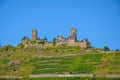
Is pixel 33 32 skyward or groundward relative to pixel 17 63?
skyward

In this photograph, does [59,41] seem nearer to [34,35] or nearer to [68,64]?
[34,35]

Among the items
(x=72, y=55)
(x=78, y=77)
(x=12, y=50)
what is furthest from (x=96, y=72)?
(x=12, y=50)

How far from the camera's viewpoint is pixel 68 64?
86750mm

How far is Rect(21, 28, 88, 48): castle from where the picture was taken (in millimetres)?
103675

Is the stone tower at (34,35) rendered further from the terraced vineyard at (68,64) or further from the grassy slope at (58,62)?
the terraced vineyard at (68,64)

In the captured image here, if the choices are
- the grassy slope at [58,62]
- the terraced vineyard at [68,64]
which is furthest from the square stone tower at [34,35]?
the terraced vineyard at [68,64]

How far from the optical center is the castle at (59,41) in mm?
103675

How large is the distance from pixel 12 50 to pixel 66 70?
933 inches

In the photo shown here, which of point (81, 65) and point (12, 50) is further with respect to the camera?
point (12, 50)

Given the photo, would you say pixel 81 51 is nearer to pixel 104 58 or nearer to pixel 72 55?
pixel 72 55

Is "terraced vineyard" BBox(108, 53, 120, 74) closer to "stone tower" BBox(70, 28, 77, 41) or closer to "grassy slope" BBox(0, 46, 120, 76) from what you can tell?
"grassy slope" BBox(0, 46, 120, 76)

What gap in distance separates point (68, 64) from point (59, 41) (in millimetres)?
19012

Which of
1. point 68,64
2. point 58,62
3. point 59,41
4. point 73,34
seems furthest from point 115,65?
point 73,34

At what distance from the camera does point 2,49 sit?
354 feet
